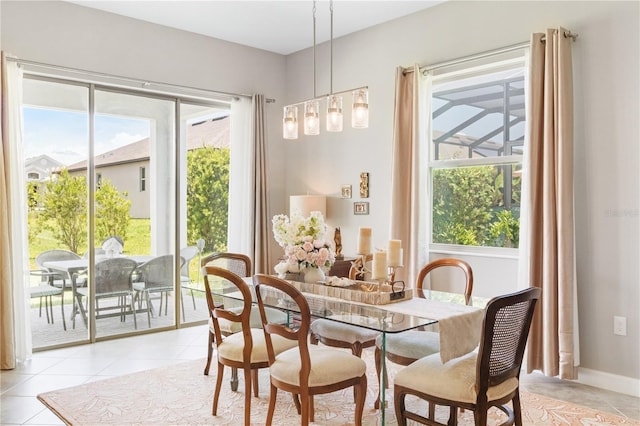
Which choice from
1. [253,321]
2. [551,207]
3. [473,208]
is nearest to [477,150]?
[473,208]

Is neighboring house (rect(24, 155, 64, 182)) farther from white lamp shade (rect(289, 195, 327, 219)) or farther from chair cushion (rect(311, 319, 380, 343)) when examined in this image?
chair cushion (rect(311, 319, 380, 343))

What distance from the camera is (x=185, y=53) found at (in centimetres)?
511

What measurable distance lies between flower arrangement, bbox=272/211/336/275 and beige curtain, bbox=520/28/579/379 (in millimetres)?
1532

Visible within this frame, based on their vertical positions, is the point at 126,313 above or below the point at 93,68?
below

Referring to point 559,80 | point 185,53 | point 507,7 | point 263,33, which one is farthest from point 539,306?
point 185,53

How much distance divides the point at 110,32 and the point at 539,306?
418cm

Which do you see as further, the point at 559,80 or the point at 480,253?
the point at 480,253

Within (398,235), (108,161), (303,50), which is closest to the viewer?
(398,235)

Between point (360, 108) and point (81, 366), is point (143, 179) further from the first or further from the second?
point (360, 108)

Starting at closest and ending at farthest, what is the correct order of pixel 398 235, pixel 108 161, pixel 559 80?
pixel 559 80 → pixel 398 235 → pixel 108 161

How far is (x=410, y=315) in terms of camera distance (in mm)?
2572

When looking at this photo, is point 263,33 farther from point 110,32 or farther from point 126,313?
point 126,313

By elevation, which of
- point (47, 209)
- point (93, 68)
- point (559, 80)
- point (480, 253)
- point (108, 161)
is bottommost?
point (480, 253)

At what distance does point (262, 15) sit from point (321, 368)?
11.1 ft
